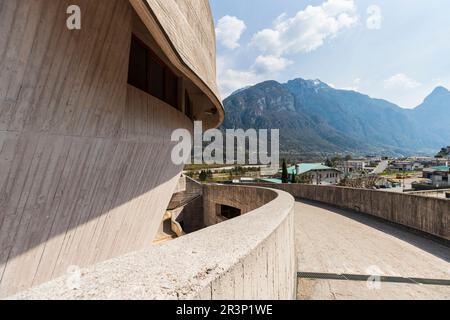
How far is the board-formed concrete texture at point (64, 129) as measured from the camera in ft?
12.3

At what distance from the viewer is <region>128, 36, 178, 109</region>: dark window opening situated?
289 inches

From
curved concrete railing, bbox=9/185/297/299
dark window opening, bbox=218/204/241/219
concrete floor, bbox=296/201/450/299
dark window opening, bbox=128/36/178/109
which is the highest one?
dark window opening, bbox=128/36/178/109

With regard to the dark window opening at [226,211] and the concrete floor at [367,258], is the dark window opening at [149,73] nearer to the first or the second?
the concrete floor at [367,258]

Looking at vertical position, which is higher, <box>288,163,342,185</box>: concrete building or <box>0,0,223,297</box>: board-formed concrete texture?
<box>288,163,342,185</box>: concrete building

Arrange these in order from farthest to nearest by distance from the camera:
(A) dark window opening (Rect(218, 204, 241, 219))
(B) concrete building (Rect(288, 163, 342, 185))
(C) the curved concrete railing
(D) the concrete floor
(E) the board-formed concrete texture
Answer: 1. (B) concrete building (Rect(288, 163, 342, 185))
2. (A) dark window opening (Rect(218, 204, 241, 219))
3. (D) the concrete floor
4. (E) the board-formed concrete texture
5. (C) the curved concrete railing

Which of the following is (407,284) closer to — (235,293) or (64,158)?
(235,293)

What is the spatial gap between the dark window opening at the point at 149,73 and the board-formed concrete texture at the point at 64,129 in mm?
955

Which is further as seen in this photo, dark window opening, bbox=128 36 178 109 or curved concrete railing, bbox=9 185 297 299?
dark window opening, bbox=128 36 178 109

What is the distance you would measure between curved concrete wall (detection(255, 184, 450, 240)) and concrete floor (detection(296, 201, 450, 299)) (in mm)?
459

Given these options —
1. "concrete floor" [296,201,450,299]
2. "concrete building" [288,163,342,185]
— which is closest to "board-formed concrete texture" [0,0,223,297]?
"concrete floor" [296,201,450,299]

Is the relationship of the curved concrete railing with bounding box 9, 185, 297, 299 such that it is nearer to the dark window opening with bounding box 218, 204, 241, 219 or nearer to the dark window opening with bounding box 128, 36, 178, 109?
the dark window opening with bounding box 128, 36, 178, 109

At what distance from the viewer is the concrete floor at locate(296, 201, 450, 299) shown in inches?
179

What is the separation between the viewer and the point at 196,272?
5.92 ft

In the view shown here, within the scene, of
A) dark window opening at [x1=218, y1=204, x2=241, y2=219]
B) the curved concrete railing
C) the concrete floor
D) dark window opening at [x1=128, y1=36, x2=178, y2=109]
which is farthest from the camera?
dark window opening at [x1=218, y1=204, x2=241, y2=219]
